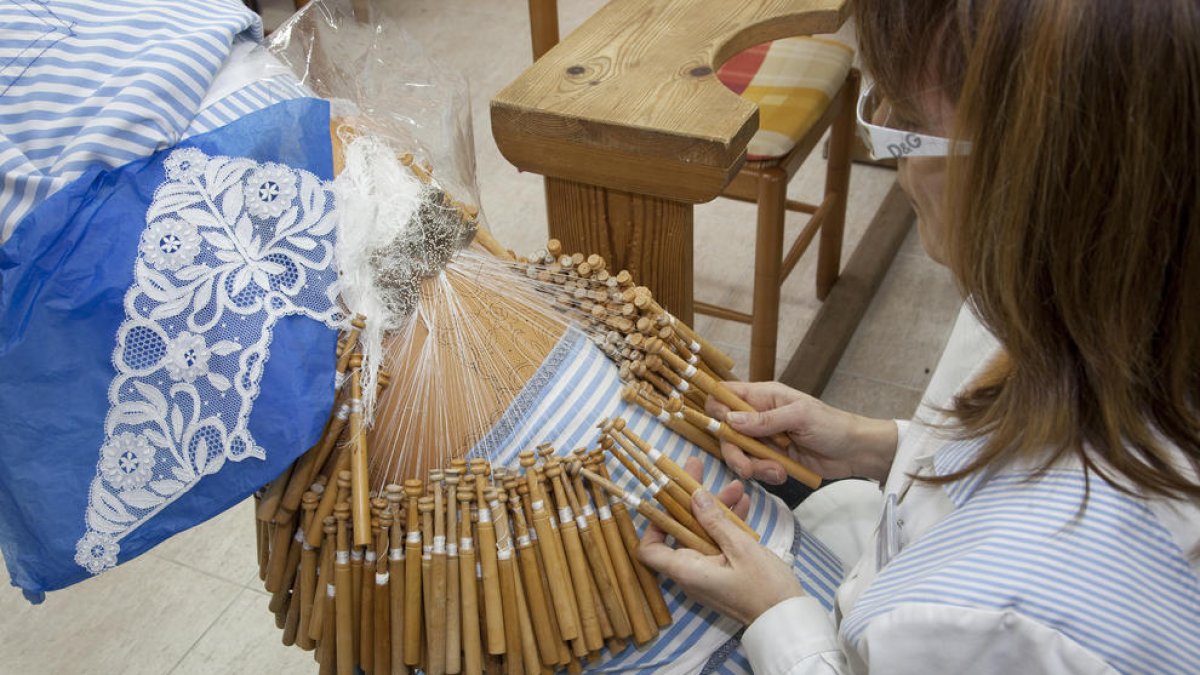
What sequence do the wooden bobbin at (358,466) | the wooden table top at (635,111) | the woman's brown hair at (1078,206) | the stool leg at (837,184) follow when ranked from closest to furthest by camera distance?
the woman's brown hair at (1078,206) < the wooden bobbin at (358,466) < the wooden table top at (635,111) < the stool leg at (837,184)

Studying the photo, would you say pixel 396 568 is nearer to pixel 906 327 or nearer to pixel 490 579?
pixel 490 579

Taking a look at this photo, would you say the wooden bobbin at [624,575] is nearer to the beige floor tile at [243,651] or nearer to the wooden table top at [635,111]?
the wooden table top at [635,111]

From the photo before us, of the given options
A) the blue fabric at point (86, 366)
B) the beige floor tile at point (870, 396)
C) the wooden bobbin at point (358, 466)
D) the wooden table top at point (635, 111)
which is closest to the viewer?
the blue fabric at point (86, 366)

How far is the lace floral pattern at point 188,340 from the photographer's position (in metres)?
0.87

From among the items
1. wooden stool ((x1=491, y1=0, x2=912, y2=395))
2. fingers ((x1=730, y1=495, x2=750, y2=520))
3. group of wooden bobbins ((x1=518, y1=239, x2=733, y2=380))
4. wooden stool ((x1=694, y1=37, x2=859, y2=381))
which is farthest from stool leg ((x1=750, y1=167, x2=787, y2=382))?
fingers ((x1=730, y1=495, x2=750, y2=520))

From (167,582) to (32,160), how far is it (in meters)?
1.52

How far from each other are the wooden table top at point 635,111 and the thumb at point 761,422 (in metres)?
0.27

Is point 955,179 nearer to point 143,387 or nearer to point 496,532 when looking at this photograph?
point 496,532

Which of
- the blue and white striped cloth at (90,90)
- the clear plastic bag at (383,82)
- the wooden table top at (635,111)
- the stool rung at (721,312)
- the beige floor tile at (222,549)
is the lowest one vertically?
the beige floor tile at (222,549)

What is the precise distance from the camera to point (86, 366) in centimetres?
85

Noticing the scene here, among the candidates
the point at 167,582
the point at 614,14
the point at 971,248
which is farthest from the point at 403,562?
the point at 167,582

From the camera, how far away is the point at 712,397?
1189mm

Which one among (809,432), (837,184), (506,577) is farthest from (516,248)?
(506,577)

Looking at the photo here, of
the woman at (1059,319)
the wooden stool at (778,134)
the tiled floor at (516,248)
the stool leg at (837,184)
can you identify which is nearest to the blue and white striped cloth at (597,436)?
the woman at (1059,319)
